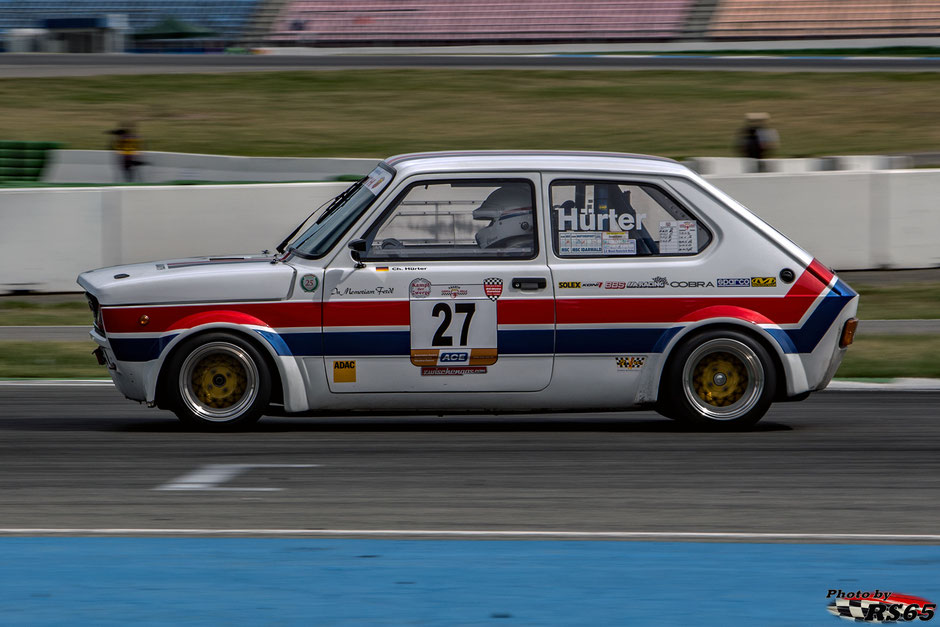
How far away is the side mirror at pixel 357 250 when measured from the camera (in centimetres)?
760

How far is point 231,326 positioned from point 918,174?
1212cm

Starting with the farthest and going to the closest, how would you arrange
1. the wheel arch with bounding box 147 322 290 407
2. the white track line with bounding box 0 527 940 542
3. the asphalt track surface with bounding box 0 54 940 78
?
the asphalt track surface with bounding box 0 54 940 78
the wheel arch with bounding box 147 322 290 407
the white track line with bounding box 0 527 940 542

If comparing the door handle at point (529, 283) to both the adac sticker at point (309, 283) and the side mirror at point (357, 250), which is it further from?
the adac sticker at point (309, 283)

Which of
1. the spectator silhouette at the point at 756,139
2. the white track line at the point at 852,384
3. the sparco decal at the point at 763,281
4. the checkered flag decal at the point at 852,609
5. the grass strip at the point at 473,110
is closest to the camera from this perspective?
the checkered flag decal at the point at 852,609

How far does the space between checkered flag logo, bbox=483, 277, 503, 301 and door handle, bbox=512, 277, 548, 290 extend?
8 cm

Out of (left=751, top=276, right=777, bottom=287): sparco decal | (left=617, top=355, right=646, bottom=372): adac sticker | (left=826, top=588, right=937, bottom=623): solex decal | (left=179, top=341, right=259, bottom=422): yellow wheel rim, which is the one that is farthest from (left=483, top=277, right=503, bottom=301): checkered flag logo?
(left=826, top=588, right=937, bottom=623): solex decal

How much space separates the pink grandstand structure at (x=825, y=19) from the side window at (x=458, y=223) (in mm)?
44834

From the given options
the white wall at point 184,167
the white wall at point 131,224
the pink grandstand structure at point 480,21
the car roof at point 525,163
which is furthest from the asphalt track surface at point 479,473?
the pink grandstand structure at point 480,21

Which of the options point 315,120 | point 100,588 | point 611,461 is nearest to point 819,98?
point 315,120

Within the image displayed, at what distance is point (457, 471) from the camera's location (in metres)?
6.82

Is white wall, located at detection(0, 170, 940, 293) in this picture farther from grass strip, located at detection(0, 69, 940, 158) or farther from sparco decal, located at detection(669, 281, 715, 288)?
grass strip, located at detection(0, 69, 940, 158)

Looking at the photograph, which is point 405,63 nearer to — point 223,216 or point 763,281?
point 223,216

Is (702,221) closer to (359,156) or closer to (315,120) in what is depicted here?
(359,156)

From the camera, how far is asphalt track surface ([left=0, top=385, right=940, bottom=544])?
19.0 ft
